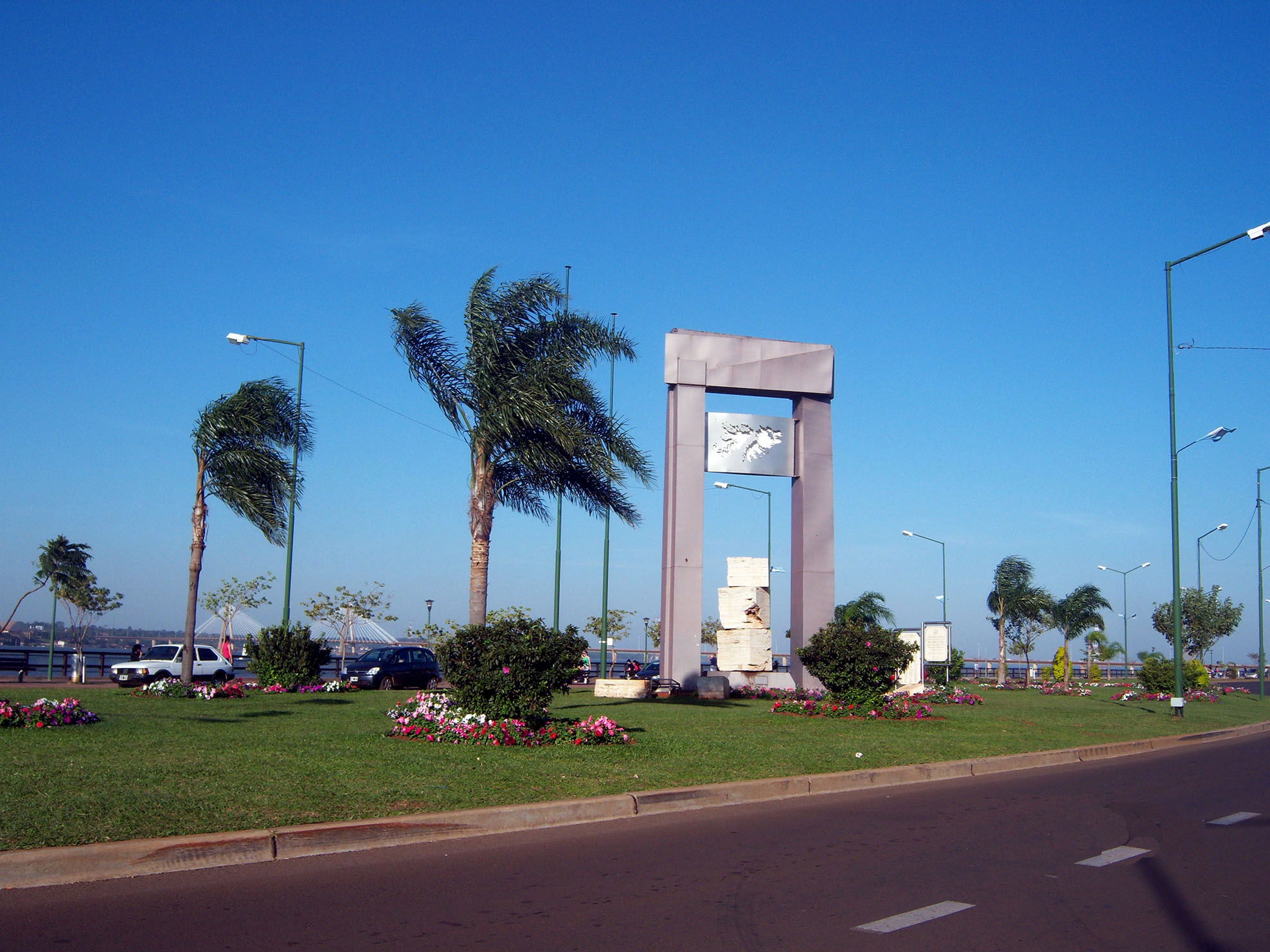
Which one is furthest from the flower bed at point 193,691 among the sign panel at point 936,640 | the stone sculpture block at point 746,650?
the sign panel at point 936,640

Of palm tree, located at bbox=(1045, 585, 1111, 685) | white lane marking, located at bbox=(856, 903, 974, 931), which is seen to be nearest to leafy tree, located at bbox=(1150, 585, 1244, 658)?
palm tree, located at bbox=(1045, 585, 1111, 685)

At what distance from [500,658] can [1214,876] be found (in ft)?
27.2

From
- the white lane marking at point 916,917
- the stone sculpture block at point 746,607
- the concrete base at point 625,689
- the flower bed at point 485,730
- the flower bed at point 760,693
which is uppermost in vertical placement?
the stone sculpture block at point 746,607

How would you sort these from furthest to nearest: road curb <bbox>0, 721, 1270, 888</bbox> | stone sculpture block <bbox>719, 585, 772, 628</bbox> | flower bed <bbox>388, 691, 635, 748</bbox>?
1. stone sculpture block <bbox>719, 585, 772, 628</bbox>
2. flower bed <bbox>388, 691, 635, 748</bbox>
3. road curb <bbox>0, 721, 1270, 888</bbox>

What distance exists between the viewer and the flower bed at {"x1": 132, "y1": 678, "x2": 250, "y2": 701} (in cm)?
2138

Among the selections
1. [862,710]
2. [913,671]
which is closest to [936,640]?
[913,671]

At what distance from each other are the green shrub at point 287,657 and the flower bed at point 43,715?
10.7 meters

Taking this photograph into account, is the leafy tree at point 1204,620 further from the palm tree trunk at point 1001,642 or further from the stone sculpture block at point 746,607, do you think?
the stone sculpture block at point 746,607

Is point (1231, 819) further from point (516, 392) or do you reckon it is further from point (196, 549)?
point (196, 549)

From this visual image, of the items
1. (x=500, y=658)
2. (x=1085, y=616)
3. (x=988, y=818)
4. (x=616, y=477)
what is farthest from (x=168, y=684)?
(x=1085, y=616)

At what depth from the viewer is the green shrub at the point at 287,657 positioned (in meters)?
25.0

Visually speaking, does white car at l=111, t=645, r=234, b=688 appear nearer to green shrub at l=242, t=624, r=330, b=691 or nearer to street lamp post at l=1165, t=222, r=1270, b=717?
green shrub at l=242, t=624, r=330, b=691

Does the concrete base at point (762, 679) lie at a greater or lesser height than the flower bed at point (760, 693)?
greater

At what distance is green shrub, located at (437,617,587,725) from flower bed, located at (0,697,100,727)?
505cm
